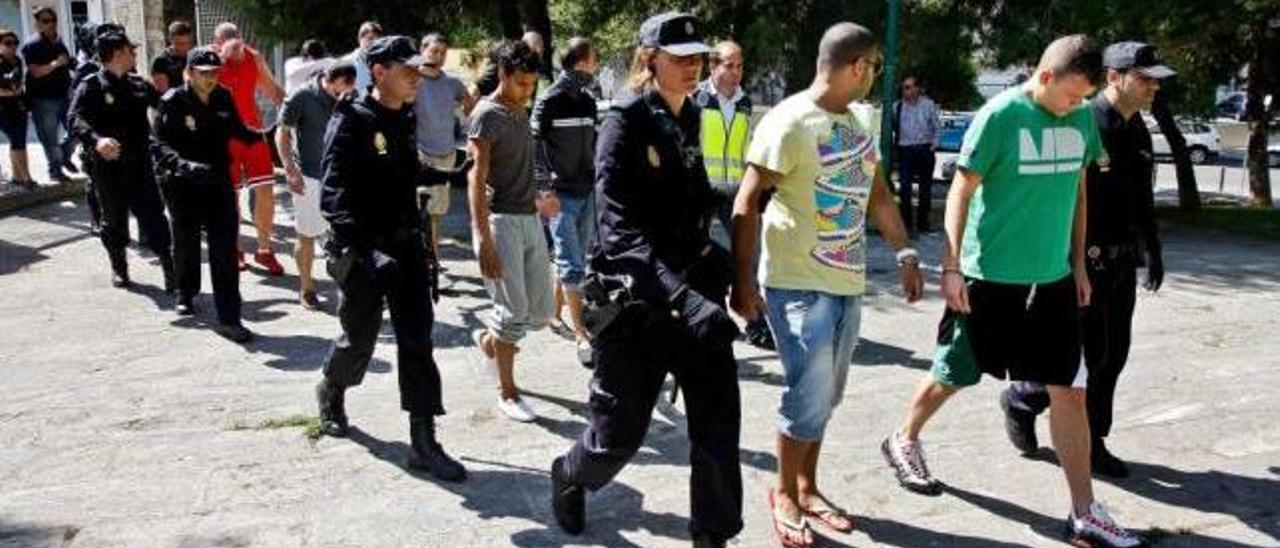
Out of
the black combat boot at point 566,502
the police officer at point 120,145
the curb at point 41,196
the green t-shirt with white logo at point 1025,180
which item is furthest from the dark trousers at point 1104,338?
the curb at point 41,196

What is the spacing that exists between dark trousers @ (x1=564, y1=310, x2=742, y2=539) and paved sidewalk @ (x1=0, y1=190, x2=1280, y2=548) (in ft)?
1.60

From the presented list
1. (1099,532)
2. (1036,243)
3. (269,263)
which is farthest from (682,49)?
(269,263)

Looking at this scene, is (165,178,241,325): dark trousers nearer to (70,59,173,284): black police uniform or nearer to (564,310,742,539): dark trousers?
(70,59,173,284): black police uniform

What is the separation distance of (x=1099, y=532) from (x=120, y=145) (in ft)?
21.2

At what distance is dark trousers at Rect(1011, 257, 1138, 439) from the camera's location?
4395 millimetres

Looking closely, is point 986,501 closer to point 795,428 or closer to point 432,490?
point 795,428

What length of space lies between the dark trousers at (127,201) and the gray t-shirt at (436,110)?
186 centimetres

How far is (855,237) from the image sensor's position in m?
3.87

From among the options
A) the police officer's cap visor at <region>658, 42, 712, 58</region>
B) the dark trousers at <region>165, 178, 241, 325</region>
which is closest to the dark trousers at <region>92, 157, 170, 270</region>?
the dark trousers at <region>165, 178, 241, 325</region>

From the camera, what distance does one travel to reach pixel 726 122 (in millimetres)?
6410

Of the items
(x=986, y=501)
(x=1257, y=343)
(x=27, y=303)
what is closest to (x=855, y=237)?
(x=986, y=501)

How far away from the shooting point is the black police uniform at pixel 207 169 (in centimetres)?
671

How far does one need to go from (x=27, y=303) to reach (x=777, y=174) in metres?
6.31

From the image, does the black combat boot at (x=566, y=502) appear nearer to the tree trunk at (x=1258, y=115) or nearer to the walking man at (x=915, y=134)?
the walking man at (x=915, y=134)
